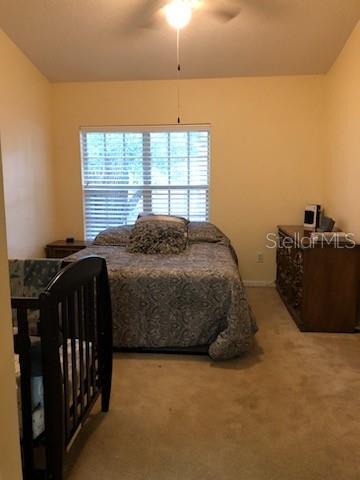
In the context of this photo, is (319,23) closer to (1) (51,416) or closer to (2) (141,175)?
(2) (141,175)

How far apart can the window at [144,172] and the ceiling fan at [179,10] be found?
4.41 ft

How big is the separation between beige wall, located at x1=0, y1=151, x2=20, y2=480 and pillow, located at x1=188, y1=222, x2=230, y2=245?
11.1ft

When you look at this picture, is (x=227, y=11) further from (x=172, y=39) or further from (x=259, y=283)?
(x=259, y=283)

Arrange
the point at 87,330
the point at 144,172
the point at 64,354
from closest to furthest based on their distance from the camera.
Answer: the point at 64,354, the point at 87,330, the point at 144,172

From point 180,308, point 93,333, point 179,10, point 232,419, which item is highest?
point 179,10

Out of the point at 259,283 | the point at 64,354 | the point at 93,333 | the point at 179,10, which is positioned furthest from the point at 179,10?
the point at 259,283

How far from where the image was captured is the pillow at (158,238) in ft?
12.3

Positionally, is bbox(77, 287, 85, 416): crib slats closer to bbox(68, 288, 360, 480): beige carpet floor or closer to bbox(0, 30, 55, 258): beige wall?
bbox(68, 288, 360, 480): beige carpet floor

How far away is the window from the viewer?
472 centimetres

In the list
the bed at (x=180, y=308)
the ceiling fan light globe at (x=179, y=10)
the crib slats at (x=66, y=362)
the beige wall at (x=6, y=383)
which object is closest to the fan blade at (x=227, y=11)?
the ceiling fan light globe at (x=179, y=10)

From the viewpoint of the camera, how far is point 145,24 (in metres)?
3.57

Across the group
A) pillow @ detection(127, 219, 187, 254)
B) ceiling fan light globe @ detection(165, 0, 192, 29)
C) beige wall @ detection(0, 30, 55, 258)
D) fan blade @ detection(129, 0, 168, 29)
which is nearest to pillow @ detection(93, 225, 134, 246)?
pillow @ detection(127, 219, 187, 254)

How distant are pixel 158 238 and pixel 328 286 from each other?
162 centimetres

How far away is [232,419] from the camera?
216 cm
